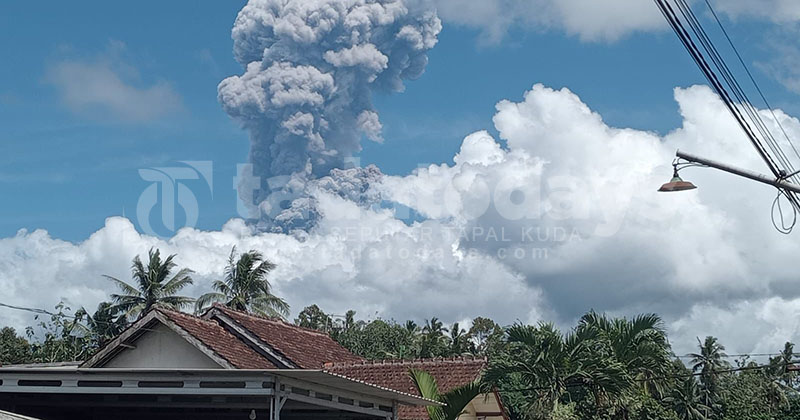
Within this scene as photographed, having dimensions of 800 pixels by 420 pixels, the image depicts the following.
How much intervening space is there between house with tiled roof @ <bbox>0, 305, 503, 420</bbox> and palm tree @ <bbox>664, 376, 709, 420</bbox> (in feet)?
90.3

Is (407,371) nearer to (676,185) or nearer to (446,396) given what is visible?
(446,396)

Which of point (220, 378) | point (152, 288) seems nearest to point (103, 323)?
point (152, 288)

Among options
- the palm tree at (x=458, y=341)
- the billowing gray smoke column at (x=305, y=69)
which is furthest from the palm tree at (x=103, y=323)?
the billowing gray smoke column at (x=305, y=69)

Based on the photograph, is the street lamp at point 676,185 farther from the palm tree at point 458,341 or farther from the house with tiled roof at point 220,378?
the palm tree at point 458,341

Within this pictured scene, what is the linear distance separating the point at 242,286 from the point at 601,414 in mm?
31066

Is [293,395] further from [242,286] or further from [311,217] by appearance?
[311,217]

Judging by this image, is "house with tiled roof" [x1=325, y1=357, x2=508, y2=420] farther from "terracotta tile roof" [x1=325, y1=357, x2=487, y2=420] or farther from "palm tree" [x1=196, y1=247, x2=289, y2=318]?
"palm tree" [x1=196, y1=247, x2=289, y2=318]

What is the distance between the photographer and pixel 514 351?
21.5 metres

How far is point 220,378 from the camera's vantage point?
14.2 metres

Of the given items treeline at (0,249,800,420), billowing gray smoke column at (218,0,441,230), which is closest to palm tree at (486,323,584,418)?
treeline at (0,249,800,420)

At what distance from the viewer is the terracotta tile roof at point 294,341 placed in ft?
75.3

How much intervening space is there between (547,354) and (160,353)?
30.2 ft

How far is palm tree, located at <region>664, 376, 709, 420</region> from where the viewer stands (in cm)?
5088

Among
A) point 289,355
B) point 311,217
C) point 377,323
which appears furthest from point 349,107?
point 289,355
